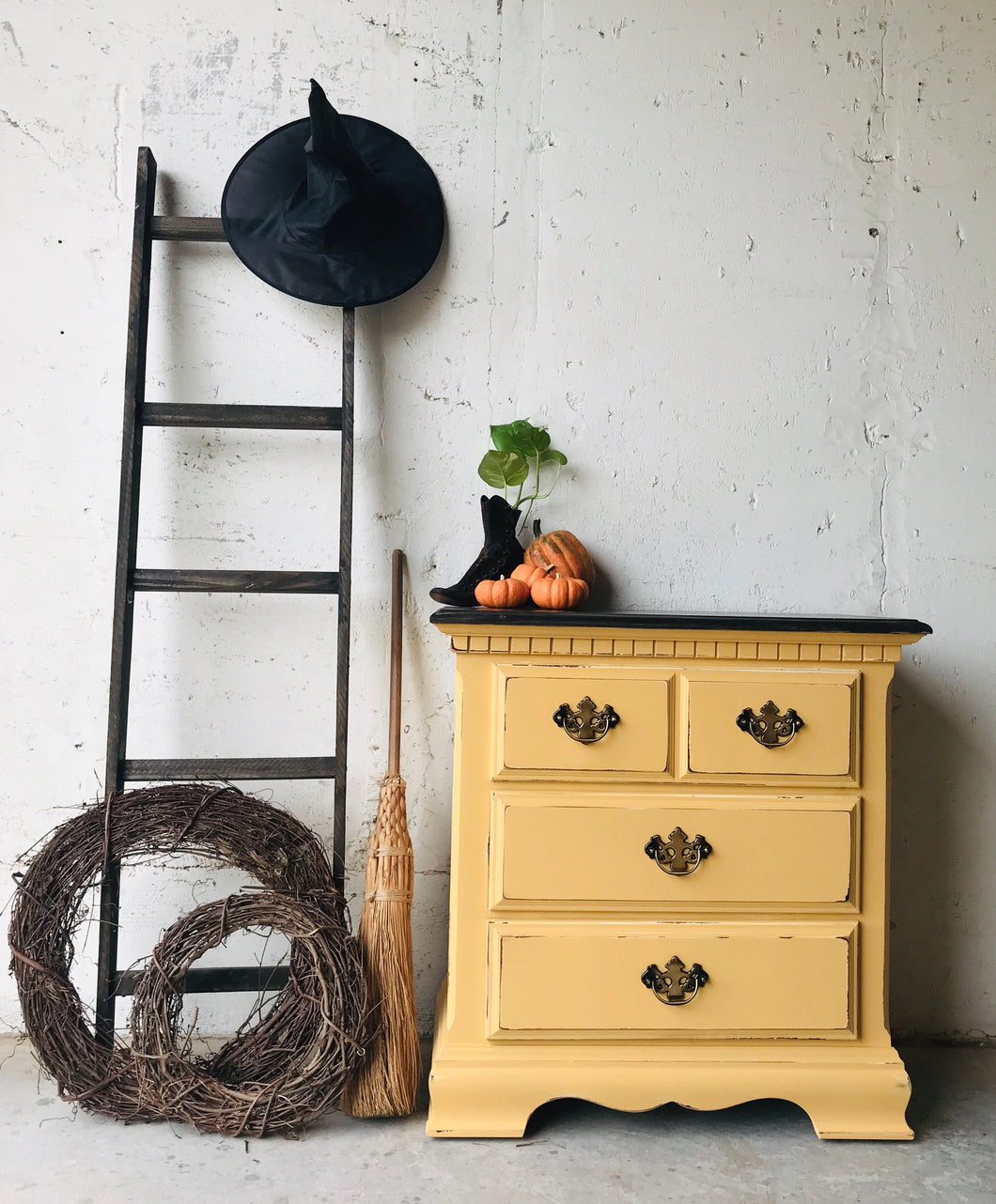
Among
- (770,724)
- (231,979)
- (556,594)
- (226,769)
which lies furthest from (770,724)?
(231,979)

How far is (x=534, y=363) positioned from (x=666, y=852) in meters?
1.22

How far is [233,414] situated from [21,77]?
1004mm

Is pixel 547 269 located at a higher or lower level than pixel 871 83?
lower

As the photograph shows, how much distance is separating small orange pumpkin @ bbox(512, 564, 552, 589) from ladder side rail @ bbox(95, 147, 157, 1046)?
2.84 feet

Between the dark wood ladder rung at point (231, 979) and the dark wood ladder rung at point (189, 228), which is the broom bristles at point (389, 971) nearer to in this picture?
the dark wood ladder rung at point (231, 979)

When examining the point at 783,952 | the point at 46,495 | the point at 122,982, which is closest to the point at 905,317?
the point at 783,952

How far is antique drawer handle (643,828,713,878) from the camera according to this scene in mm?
1723

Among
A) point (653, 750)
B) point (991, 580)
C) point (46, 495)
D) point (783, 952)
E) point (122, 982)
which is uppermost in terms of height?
point (46, 495)

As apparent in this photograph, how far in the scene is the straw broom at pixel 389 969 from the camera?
177 cm

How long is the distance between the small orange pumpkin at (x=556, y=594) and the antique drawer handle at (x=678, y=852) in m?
0.50

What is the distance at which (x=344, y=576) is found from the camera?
6.68 feet

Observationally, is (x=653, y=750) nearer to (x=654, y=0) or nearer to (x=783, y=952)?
(x=783, y=952)

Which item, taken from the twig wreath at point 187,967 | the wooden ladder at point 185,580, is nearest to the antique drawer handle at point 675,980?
the twig wreath at point 187,967

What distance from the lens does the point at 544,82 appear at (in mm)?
2230
